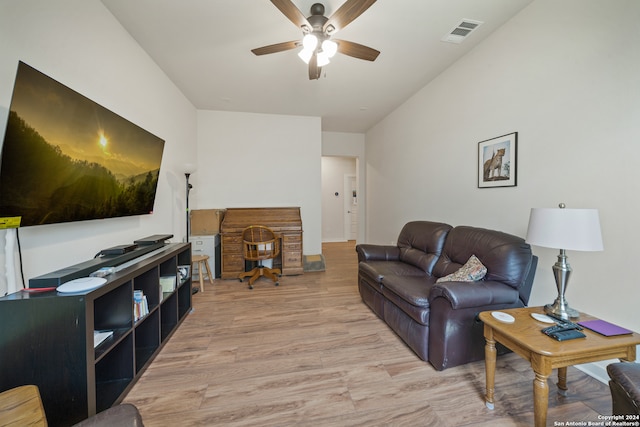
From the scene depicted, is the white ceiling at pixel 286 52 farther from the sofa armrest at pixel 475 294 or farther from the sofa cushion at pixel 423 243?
the sofa armrest at pixel 475 294

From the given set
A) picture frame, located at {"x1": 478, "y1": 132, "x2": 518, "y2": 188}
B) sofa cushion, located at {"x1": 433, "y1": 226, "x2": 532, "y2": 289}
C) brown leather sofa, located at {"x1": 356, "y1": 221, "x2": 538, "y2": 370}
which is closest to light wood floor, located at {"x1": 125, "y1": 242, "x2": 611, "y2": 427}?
brown leather sofa, located at {"x1": 356, "y1": 221, "x2": 538, "y2": 370}

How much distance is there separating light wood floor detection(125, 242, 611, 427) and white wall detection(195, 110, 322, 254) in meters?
2.38

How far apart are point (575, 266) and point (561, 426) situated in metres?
1.07

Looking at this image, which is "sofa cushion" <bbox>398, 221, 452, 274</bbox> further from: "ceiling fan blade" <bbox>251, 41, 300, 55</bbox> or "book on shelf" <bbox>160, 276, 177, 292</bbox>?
"book on shelf" <bbox>160, 276, 177, 292</bbox>

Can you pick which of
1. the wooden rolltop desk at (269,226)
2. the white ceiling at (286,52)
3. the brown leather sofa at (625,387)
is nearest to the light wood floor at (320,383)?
the brown leather sofa at (625,387)

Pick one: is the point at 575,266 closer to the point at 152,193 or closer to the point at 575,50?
the point at 575,50

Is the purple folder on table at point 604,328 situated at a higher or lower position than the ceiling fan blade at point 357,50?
lower

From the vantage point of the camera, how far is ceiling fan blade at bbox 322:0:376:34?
1570 millimetres

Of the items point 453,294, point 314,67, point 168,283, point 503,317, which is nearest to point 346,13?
point 314,67

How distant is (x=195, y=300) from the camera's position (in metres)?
3.04

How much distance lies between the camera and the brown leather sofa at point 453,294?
169 centimetres

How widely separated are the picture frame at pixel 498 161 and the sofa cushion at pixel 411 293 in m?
1.15

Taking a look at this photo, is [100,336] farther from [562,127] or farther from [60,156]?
[562,127]

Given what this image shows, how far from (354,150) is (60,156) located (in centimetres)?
514
